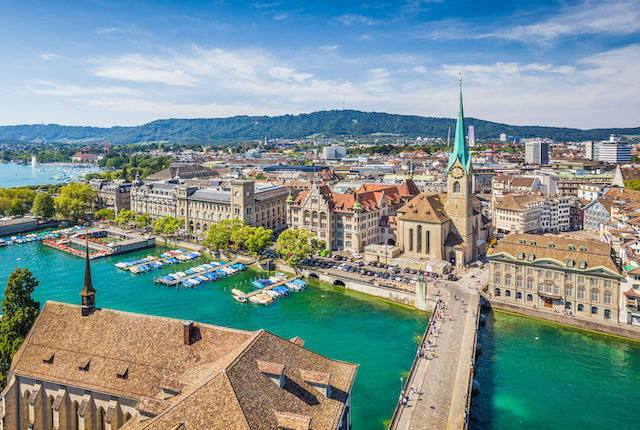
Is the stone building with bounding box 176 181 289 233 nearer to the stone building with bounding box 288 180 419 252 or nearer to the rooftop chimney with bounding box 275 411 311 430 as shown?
the stone building with bounding box 288 180 419 252

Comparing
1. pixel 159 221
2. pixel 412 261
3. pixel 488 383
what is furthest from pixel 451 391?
pixel 159 221

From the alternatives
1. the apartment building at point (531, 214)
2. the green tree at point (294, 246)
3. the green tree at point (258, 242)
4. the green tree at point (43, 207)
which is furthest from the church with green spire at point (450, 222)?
the green tree at point (43, 207)

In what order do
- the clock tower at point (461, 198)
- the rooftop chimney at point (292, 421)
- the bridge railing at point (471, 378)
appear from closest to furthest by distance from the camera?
the rooftop chimney at point (292, 421), the bridge railing at point (471, 378), the clock tower at point (461, 198)

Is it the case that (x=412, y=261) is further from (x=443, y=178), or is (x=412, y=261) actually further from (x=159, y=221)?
(x=443, y=178)

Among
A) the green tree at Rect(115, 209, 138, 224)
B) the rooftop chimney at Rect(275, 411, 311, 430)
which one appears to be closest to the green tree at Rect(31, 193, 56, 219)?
the green tree at Rect(115, 209, 138, 224)

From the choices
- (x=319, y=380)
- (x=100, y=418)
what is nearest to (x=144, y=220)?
(x=100, y=418)

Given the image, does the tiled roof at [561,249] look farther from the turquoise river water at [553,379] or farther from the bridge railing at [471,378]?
the bridge railing at [471,378]
